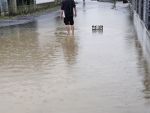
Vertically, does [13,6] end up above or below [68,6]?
below

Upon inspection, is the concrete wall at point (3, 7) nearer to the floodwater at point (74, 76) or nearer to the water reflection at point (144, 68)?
the floodwater at point (74, 76)

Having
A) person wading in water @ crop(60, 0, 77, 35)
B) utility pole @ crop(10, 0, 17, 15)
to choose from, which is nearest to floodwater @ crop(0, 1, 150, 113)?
person wading in water @ crop(60, 0, 77, 35)

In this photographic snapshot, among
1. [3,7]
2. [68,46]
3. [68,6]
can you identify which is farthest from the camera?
[3,7]

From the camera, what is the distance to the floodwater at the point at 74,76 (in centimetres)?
786

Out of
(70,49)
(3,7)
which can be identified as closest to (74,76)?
(70,49)

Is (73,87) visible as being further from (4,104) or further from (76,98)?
(4,104)

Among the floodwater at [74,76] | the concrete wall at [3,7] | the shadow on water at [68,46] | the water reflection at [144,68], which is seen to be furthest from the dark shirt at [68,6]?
the concrete wall at [3,7]

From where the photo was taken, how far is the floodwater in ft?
25.8

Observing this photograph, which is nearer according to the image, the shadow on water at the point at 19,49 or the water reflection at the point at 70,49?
the shadow on water at the point at 19,49

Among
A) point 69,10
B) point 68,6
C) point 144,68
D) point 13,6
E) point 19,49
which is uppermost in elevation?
point 68,6

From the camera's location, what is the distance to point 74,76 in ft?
33.3

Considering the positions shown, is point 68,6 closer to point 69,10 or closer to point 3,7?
point 69,10

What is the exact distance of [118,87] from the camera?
9008 mm

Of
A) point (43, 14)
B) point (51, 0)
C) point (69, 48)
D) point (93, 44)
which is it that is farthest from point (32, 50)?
point (51, 0)
